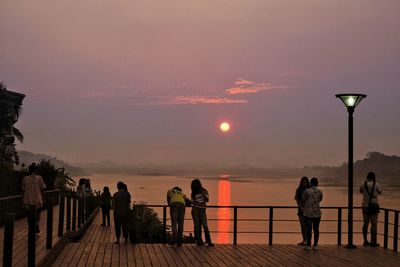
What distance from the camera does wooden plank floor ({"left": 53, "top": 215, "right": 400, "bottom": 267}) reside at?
492 inches

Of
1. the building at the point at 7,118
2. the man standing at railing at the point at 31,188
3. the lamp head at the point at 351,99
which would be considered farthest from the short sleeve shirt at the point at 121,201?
the building at the point at 7,118

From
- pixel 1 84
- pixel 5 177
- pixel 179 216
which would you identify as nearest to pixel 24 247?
pixel 179 216

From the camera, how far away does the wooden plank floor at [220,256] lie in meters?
12.5

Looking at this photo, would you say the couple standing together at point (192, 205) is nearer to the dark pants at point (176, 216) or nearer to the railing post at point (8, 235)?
the dark pants at point (176, 216)

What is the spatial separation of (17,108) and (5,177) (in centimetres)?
3509

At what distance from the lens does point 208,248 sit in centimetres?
1513

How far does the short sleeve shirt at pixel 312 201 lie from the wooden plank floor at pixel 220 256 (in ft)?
3.12

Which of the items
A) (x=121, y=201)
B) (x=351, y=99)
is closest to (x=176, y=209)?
(x=121, y=201)

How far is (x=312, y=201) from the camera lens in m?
15.1

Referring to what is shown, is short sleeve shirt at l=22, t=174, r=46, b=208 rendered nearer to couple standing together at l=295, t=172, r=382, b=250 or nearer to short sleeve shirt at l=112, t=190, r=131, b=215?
short sleeve shirt at l=112, t=190, r=131, b=215

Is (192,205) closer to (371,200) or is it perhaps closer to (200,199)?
(200,199)

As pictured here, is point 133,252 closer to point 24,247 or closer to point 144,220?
point 24,247

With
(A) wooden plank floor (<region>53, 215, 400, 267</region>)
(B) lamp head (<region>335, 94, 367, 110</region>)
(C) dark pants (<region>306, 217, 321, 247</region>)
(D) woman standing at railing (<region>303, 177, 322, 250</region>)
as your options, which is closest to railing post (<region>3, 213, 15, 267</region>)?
(A) wooden plank floor (<region>53, 215, 400, 267</region>)

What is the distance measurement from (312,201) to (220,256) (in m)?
3.01
